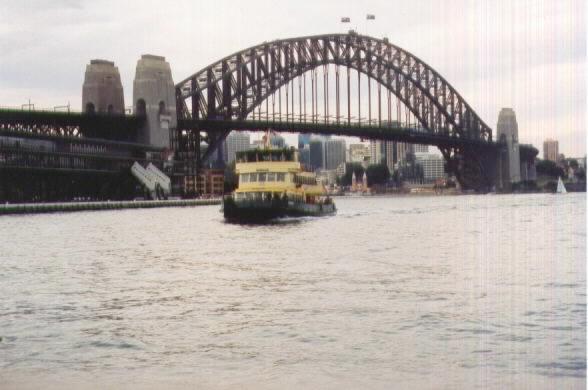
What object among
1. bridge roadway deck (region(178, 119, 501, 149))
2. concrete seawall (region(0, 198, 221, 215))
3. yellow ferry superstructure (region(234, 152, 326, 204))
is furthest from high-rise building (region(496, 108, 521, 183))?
yellow ferry superstructure (region(234, 152, 326, 204))

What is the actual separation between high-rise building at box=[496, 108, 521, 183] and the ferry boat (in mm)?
97552

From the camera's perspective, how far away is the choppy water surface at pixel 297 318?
39.5ft

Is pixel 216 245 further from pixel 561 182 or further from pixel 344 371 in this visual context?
pixel 561 182

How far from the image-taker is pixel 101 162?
99.2 meters

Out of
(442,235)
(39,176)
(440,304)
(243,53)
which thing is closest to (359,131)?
(243,53)

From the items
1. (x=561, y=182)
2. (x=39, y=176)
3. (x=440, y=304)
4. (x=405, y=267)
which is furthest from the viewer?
(x=561, y=182)

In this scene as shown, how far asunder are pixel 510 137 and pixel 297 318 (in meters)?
138

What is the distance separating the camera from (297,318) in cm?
1627

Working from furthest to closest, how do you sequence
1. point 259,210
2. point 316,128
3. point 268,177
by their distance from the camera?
1. point 316,128
2. point 268,177
3. point 259,210

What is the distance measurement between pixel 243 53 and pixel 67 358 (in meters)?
107

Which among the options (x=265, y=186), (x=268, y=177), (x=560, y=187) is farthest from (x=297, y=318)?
(x=560, y=187)

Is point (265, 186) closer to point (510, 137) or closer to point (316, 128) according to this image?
point (316, 128)

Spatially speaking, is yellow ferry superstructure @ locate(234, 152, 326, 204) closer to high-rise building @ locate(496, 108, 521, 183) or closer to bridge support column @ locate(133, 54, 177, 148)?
bridge support column @ locate(133, 54, 177, 148)

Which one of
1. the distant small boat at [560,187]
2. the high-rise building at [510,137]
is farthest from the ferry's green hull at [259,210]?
the high-rise building at [510,137]
